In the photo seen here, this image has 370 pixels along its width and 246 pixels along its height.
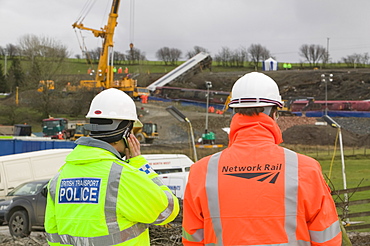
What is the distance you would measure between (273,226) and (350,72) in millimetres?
81904

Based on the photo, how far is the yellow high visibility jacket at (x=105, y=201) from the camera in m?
3.13

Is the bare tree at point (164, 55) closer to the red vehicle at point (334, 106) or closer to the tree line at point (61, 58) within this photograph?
the tree line at point (61, 58)

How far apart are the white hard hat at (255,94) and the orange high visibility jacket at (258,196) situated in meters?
0.10

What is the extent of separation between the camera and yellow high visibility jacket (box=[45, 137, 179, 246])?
10.3 ft

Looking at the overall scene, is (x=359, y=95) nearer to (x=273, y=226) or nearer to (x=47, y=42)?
(x=47, y=42)

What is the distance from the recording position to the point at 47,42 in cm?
7238

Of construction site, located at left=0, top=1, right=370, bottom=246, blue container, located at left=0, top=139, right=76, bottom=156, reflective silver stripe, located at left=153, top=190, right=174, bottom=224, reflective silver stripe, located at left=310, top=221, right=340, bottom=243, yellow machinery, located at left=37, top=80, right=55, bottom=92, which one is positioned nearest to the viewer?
reflective silver stripe, located at left=310, top=221, right=340, bottom=243

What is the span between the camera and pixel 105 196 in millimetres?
3156

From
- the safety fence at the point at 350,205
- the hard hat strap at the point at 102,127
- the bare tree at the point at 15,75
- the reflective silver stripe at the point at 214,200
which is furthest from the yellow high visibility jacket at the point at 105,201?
the bare tree at the point at 15,75

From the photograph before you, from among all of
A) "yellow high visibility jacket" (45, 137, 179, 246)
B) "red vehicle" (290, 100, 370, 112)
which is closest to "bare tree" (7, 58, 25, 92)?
"red vehicle" (290, 100, 370, 112)

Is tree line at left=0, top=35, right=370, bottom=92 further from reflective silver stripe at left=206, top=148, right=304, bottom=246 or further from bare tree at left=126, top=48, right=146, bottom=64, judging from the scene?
reflective silver stripe at left=206, top=148, right=304, bottom=246

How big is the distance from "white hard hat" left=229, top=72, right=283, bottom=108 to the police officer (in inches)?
30.2

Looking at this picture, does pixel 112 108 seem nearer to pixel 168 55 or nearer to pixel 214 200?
pixel 214 200

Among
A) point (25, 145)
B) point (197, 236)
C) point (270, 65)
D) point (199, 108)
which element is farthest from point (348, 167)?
point (270, 65)
